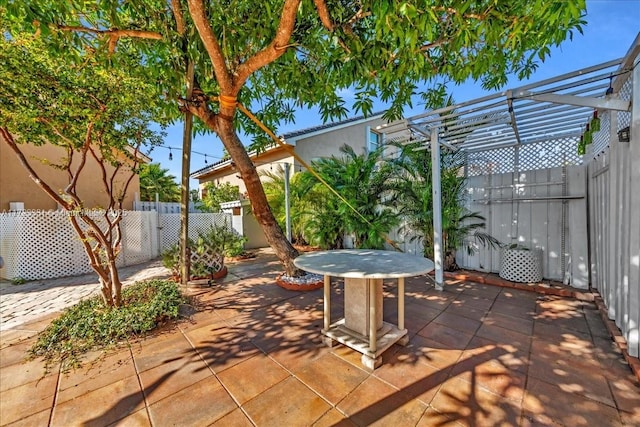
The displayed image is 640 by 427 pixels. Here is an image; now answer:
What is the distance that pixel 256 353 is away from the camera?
2.53 m

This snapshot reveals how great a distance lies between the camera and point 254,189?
4.28 m

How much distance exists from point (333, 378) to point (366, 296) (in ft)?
2.62

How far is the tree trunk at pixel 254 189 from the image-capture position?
12.8ft

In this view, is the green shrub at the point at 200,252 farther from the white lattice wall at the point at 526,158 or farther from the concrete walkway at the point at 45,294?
the white lattice wall at the point at 526,158

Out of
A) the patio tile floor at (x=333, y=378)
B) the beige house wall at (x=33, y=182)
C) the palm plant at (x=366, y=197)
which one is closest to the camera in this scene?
the patio tile floor at (x=333, y=378)

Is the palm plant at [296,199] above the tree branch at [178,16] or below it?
below

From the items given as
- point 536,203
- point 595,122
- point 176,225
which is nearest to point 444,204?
point 536,203

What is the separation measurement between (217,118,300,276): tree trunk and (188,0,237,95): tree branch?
0.83m

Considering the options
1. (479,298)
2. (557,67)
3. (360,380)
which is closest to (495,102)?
(557,67)

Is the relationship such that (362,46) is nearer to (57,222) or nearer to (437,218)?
(437,218)

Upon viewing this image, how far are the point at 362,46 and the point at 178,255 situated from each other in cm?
490

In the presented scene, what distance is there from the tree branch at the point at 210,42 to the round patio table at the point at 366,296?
230 centimetres

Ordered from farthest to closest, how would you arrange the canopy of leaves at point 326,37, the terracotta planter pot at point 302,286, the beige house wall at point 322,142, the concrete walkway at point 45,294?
1. the beige house wall at point 322,142
2. the terracotta planter pot at point 302,286
3. the concrete walkway at point 45,294
4. the canopy of leaves at point 326,37

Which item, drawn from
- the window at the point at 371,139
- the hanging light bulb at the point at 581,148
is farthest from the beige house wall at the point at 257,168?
the hanging light bulb at the point at 581,148
